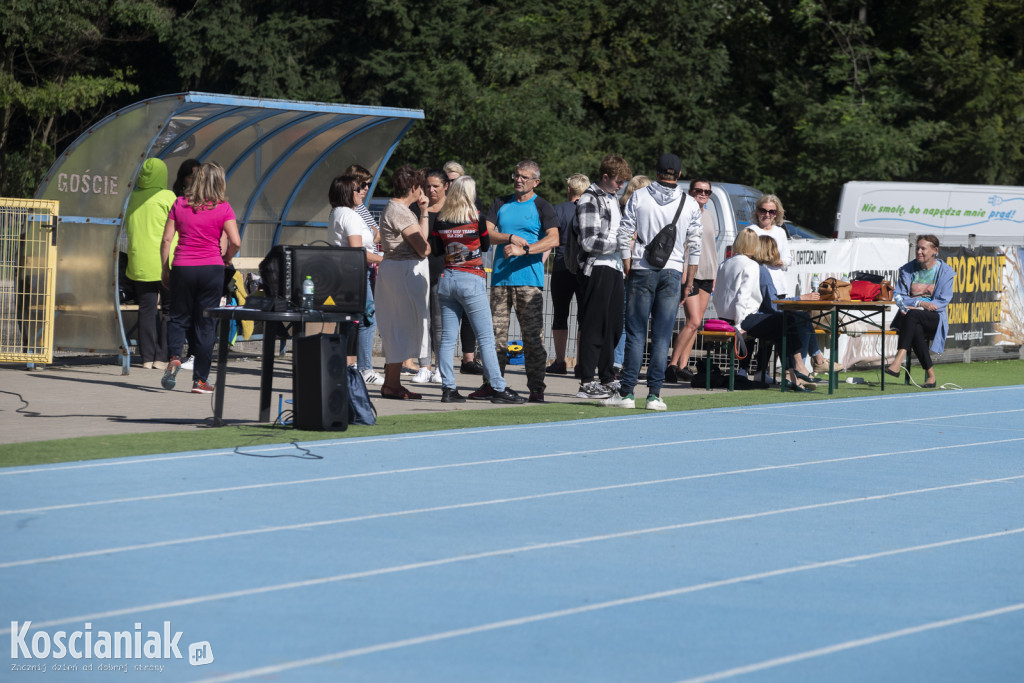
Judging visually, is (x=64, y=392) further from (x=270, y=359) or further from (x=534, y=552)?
(x=534, y=552)

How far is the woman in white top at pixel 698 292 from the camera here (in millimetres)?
13539

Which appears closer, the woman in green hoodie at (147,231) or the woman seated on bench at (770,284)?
the woman in green hoodie at (147,231)

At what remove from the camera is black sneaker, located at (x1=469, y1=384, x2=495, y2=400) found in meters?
12.0

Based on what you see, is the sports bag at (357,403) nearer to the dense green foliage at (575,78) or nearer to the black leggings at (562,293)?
the black leggings at (562,293)

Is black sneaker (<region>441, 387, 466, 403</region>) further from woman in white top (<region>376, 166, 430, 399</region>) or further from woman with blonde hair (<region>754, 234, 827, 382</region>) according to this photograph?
woman with blonde hair (<region>754, 234, 827, 382</region>)

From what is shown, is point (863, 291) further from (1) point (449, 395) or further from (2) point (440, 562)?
(2) point (440, 562)

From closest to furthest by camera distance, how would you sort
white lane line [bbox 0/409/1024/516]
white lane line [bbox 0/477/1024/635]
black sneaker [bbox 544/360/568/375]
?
white lane line [bbox 0/477/1024/635] < white lane line [bbox 0/409/1024/516] < black sneaker [bbox 544/360/568/375]

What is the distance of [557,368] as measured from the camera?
591 inches

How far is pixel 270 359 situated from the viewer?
997 cm

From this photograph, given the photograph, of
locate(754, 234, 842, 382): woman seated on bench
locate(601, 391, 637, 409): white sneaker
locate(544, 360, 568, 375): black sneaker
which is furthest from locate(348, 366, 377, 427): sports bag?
locate(754, 234, 842, 382): woman seated on bench

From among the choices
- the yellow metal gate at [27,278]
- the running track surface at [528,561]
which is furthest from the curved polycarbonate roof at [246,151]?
the running track surface at [528,561]

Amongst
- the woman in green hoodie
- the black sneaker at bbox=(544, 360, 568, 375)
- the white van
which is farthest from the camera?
the white van

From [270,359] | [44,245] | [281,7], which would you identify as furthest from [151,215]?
[281,7]

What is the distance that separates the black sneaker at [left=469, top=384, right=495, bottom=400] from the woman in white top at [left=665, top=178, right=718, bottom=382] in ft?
7.89
